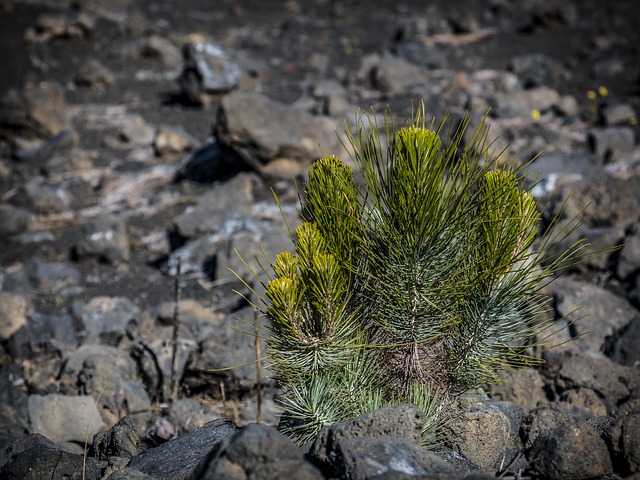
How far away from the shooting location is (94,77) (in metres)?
15.7

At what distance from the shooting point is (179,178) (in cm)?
1122

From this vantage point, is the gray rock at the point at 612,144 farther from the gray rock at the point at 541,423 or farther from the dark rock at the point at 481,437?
the dark rock at the point at 481,437

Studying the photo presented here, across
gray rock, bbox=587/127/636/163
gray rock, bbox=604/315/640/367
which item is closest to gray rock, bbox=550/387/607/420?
gray rock, bbox=604/315/640/367

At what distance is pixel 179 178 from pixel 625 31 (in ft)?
35.9

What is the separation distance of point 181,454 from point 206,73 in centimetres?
1127

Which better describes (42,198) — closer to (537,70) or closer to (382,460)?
(382,460)

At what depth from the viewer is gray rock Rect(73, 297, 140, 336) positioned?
24.3 feet

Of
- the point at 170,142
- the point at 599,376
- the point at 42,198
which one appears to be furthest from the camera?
the point at 170,142

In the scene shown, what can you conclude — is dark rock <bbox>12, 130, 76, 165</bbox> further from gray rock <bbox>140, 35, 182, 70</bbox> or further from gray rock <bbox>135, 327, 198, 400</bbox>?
gray rock <bbox>135, 327, 198, 400</bbox>

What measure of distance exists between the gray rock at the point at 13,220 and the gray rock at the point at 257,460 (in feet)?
26.1

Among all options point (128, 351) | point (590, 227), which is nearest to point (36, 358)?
point (128, 351)

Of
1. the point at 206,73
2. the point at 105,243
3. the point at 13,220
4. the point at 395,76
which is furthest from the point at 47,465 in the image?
the point at 395,76

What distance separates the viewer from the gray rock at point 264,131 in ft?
32.5

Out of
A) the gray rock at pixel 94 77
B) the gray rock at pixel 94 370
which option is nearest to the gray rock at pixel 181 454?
the gray rock at pixel 94 370
